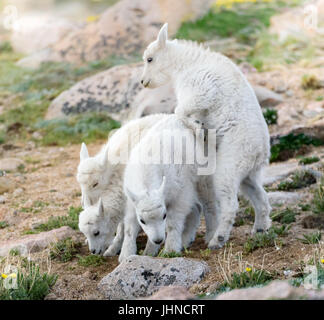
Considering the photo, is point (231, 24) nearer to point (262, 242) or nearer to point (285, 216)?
point (285, 216)

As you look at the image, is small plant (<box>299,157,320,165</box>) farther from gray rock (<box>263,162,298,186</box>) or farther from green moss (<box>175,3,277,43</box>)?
green moss (<box>175,3,277,43</box>)

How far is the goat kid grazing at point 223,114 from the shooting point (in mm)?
7918

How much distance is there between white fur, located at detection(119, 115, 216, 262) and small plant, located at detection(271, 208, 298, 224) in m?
1.39

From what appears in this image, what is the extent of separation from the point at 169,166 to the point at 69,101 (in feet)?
36.4

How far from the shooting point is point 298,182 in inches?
419

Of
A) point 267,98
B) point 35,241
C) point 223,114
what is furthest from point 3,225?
point 267,98

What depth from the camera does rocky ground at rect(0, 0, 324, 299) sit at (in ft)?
21.3

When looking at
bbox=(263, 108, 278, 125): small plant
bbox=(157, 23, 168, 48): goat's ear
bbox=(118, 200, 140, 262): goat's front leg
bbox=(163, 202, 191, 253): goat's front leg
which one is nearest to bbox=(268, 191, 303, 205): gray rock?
bbox=(163, 202, 191, 253): goat's front leg

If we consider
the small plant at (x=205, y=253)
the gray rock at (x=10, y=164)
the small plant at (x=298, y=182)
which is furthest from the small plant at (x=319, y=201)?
the gray rock at (x=10, y=164)

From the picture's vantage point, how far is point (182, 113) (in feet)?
26.8

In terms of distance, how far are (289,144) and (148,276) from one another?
24.1 ft

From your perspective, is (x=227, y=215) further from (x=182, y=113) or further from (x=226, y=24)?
(x=226, y=24)

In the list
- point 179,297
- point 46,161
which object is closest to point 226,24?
point 46,161
